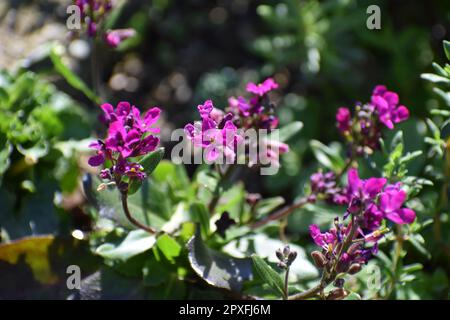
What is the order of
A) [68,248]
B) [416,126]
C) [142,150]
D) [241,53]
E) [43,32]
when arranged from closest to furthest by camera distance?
[142,150] → [68,248] → [416,126] → [43,32] → [241,53]

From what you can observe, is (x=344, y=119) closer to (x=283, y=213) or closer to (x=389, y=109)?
(x=389, y=109)

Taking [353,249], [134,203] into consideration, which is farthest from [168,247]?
[353,249]

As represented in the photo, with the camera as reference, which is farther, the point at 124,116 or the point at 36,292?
the point at 36,292

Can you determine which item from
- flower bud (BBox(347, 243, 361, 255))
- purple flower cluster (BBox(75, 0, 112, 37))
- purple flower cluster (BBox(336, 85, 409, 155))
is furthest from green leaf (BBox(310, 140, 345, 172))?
purple flower cluster (BBox(75, 0, 112, 37))

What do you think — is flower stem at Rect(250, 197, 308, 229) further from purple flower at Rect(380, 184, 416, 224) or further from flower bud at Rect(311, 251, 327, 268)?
purple flower at Rect(380, 184, 416, 224)

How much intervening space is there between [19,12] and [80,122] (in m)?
1.39

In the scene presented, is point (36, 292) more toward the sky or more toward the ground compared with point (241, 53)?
more toward the ground

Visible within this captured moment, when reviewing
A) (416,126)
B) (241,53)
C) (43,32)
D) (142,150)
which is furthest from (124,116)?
(241,53)

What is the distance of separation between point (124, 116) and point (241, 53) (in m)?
2.62

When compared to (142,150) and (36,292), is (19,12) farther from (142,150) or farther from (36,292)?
(142,150)

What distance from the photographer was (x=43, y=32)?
14.4 ft

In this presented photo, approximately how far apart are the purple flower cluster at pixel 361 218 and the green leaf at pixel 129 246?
0.78m
